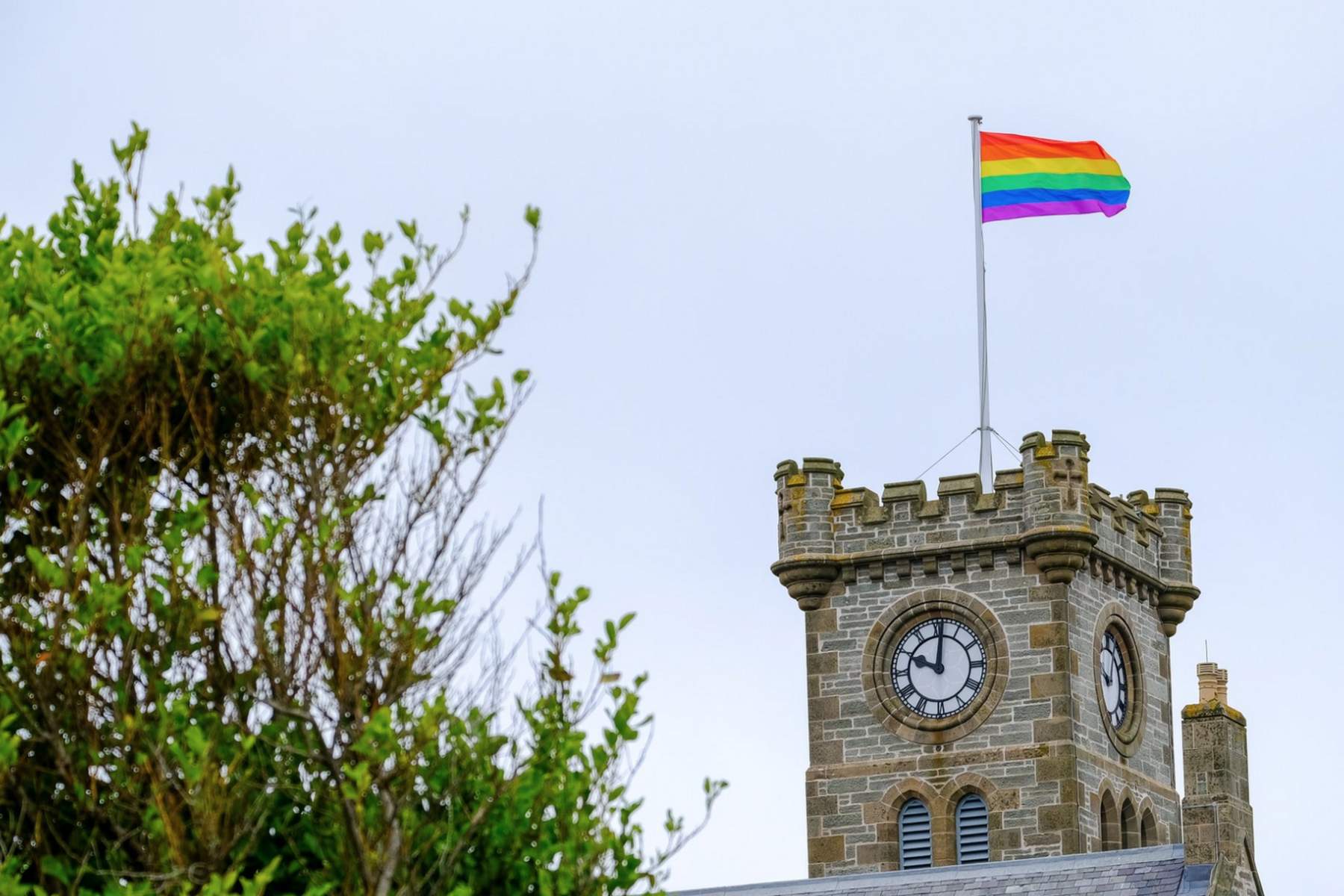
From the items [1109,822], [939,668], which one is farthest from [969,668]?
[1109,822]

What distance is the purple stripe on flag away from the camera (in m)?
45.0

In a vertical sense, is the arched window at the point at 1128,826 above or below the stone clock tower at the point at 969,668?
below

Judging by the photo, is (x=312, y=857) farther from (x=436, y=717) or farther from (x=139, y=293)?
(x=139, y=293)

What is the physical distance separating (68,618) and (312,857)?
1933 mm

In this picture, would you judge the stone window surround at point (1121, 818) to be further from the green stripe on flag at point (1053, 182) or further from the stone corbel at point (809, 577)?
the green stripe on flag at point (1053, 182)

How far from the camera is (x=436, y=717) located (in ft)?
53.1

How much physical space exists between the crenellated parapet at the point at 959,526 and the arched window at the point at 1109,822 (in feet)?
10.8

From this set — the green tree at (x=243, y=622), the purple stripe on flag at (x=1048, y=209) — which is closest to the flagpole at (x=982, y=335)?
the purple stripe on flag at (x=1048, y=209)

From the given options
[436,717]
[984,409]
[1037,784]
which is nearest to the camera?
[436,717]

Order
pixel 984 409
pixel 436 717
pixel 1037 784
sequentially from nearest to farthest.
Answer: pixel 436 717 → pixel 1037 784 → pixel 984 409

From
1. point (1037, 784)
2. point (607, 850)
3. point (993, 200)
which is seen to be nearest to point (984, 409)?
point (993, 200)

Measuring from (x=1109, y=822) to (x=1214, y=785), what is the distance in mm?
10710

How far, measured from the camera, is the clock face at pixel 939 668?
4366cm

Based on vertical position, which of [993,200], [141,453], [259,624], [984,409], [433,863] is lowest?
[433,863]
